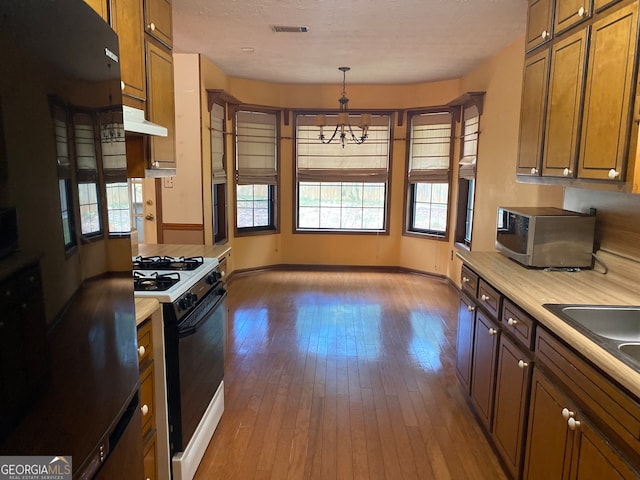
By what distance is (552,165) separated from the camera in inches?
103

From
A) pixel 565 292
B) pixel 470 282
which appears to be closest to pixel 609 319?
pixel 565 292

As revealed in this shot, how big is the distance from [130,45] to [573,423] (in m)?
2.59

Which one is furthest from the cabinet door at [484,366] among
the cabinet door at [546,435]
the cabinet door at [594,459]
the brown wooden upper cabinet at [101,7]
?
the brown wooden upper cabinet at [101,7]

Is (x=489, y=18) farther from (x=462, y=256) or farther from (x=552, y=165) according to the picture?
(x=462, y=256)

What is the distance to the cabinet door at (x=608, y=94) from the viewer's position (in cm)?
197

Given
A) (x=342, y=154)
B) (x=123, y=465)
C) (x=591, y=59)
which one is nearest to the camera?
(x=123, y=465)

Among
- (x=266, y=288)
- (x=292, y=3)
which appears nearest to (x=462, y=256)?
(x=292, y=3)

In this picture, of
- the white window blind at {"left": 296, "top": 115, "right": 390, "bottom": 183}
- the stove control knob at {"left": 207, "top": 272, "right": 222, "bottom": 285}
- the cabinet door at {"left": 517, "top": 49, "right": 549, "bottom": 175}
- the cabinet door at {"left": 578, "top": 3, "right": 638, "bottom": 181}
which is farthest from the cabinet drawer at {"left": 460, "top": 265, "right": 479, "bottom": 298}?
the white window blind at {"left": 296, "top": 115, "right": 390, "bottom": 183}

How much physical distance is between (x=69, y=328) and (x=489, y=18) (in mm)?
3845

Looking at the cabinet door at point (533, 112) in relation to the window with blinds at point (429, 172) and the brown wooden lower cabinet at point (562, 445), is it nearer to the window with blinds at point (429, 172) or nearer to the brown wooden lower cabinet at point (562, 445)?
the brown wooden lower cabinet at point (562, 445)

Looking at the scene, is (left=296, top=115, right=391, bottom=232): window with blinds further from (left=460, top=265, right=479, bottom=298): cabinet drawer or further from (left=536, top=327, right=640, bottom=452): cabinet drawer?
(left=536, top=327, right=640, bottom=452): cabinet drawer

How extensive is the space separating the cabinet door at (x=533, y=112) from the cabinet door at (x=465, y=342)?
3.13ft

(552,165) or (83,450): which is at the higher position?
(552,165)

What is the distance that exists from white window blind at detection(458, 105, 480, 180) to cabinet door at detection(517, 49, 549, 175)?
7.61ft
